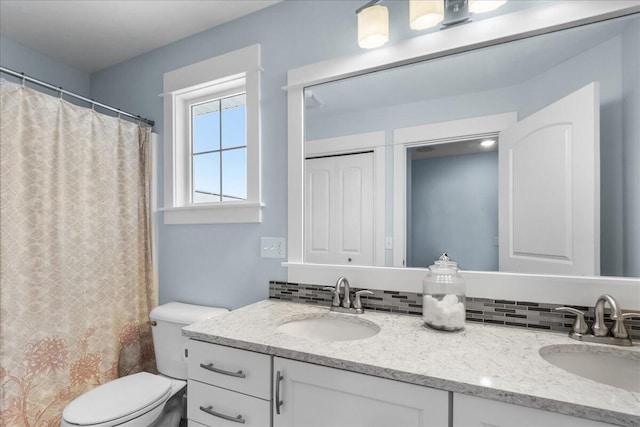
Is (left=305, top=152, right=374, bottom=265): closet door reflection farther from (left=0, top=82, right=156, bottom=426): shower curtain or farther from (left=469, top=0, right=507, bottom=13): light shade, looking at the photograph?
(left=0, top=82, right=156, bottom=426): shower curtain

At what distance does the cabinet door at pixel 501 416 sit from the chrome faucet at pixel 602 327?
443mm

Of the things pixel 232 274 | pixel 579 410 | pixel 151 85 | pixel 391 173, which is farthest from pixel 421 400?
pixel 151 85

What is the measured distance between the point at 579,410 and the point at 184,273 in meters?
1.92

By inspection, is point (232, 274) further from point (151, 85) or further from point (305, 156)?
point (151, 85)

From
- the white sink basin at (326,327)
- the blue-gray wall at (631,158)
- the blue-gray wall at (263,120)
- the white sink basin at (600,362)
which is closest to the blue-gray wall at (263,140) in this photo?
the blue-gray wall at (263,120)

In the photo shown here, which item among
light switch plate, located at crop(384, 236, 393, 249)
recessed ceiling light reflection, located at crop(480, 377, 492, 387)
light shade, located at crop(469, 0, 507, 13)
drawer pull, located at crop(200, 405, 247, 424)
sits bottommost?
drawer pull, located at crop(200, 405, 247, 424)

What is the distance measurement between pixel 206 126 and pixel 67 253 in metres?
1.04

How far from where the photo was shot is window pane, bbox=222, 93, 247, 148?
74.7 inches

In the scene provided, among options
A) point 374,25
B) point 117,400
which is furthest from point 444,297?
point 117,400

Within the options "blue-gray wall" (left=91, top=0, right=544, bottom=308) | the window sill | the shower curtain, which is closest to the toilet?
"blue-gray wall" (left=91, top=0, right=544, bottom=308)

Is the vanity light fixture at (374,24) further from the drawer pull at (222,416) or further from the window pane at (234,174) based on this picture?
the drawer pull at (222,416)

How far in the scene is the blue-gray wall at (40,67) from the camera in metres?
2.01

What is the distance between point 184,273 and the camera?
6.52ft

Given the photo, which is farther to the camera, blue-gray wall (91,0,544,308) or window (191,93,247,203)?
window (191,93,247,203)
